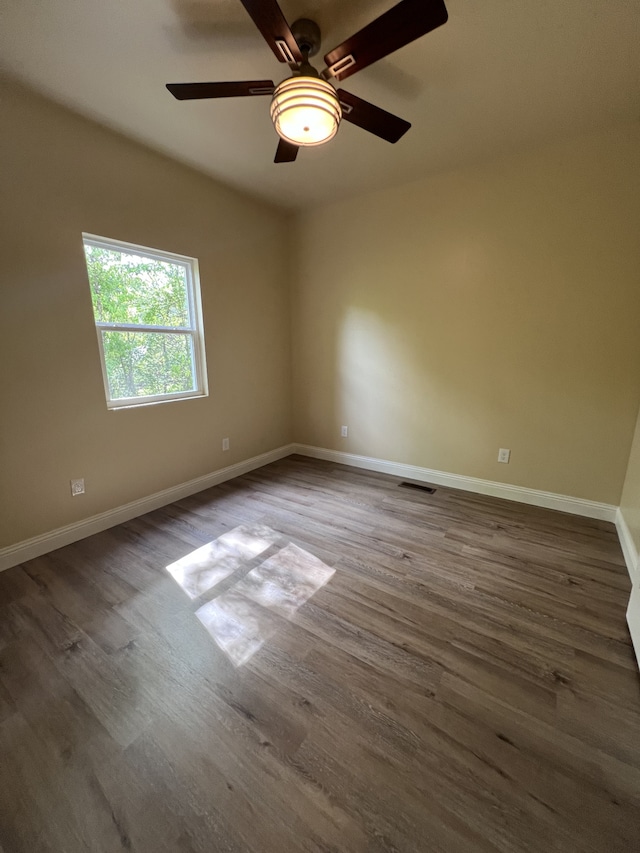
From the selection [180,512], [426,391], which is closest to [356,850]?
[180,512]

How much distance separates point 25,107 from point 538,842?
3.86m

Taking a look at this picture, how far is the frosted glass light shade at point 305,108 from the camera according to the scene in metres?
1.37

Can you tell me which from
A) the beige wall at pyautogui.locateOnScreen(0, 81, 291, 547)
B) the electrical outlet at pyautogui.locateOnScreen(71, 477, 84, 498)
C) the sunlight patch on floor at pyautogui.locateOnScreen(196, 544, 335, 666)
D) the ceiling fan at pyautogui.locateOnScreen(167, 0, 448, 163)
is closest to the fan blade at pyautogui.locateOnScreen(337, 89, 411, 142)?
the ceiling fan at pyautogui.locateOnScreen(167, 0, 448, 163)

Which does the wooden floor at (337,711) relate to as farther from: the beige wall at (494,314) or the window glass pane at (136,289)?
the window glass pane at (136,289)

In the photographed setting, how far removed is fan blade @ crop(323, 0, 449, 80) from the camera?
1135 millimetres

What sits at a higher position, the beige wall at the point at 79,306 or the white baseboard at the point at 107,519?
the beige wall at the point at 79,306

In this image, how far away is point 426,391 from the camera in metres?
3.26

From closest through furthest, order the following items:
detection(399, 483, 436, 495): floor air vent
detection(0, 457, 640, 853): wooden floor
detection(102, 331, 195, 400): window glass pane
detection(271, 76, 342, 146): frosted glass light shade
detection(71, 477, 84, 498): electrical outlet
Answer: detection(0, 457, 640, 853): wooden floor < detection(271, 76, 342, 146): frosted glass light shade < detection(71, 477, 84, 498): electrical outlet < detection(102, 331, 195, 400): window glass pane < detection(399, 483, 436, 495): floor air vent

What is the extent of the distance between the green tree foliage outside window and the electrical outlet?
0.64 metres

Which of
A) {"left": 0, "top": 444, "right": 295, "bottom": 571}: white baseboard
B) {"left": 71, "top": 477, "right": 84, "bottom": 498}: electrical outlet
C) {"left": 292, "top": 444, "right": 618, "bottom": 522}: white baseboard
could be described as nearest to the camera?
{"left": 0, "top": 444, "right": 295, "bottom": 571}: white baseboard

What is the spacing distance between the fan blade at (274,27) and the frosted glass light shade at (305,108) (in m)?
0.10

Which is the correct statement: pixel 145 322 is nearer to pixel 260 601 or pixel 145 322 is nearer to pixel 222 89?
pixel 222 89

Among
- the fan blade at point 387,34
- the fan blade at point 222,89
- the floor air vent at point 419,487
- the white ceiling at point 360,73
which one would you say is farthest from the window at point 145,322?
the floor air vent at point 419,487

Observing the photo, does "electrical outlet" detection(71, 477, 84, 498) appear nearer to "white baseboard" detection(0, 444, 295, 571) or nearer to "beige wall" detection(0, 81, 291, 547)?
"beige wall" detection(0, 81, 291, 547)
